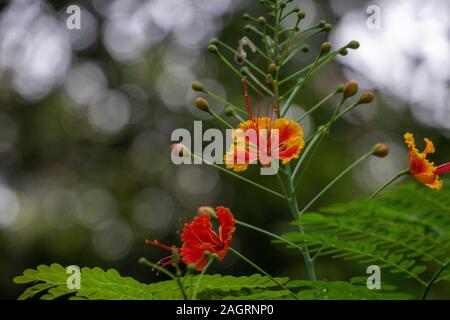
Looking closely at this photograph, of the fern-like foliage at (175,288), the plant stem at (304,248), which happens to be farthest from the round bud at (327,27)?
the fern-like foliage at (175,288)

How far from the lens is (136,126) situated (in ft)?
33.2

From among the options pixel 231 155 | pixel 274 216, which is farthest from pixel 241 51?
pixel 274 216

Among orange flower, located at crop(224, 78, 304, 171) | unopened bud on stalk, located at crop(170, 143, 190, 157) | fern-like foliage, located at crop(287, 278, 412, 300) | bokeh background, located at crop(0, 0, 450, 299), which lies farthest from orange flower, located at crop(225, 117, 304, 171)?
bokeh background, located at crop(0, 0, 450, 299)

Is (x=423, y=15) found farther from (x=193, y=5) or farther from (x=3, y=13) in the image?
(x=3, y=13)

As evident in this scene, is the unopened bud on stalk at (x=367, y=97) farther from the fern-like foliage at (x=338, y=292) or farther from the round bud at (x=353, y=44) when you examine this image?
the fern-like foliage at (x=338, y=292)

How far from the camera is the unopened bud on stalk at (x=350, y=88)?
179 cm

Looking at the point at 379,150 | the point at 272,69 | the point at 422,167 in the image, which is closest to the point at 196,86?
the point at 272,69

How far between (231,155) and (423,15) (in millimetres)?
6829

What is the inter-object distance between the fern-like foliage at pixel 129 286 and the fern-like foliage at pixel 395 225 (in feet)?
0.56

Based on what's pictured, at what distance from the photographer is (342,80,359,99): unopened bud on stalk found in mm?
1790

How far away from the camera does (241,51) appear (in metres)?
1.98

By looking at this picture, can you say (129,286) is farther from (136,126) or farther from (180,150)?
(136,126)

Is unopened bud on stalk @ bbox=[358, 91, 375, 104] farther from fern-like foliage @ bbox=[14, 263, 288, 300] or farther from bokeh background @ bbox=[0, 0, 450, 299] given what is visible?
bokeh background @ bbox=[0, 0, 450, 299]
